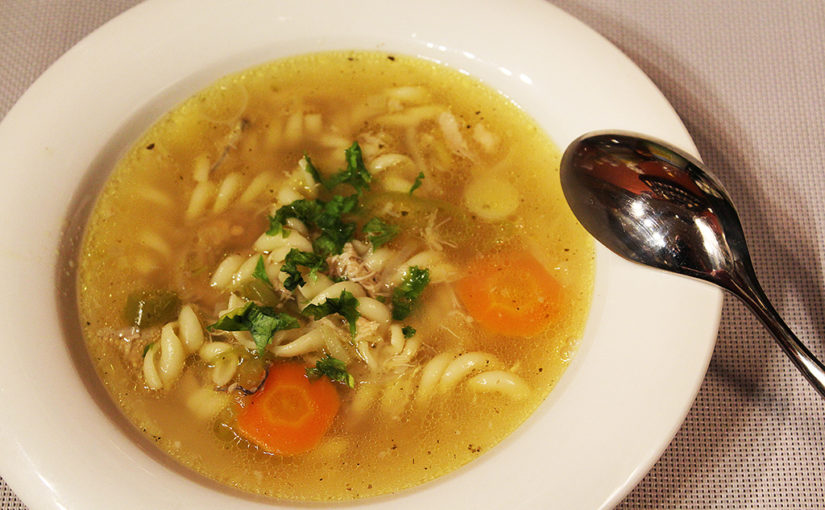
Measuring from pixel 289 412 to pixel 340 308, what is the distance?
354 mm

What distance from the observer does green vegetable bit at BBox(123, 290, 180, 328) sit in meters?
2.30

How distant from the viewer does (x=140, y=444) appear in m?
2.05

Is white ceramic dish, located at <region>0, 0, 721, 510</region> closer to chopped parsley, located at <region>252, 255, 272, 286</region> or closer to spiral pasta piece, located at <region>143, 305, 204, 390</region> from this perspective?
spiral pasta piece, located at <region>143, 305, 204, 390</region>

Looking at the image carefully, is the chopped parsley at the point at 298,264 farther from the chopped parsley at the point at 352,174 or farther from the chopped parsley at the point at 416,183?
the chopped parsley at the point at 416,183

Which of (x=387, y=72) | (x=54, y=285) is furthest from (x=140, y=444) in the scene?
(x=387, y=72)

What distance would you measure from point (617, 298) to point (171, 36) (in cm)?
175

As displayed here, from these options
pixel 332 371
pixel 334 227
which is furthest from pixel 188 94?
pixel 332 371

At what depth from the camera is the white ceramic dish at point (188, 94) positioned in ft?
6.03

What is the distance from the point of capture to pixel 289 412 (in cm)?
216

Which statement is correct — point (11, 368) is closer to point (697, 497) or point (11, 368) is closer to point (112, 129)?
point (112, 129)

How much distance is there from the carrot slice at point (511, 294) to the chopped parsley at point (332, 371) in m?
0.46

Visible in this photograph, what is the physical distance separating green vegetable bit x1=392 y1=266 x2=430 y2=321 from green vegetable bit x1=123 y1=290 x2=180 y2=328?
0.71m

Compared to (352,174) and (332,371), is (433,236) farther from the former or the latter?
(332,371)

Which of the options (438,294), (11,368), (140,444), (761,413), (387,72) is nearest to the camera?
(11,368)
